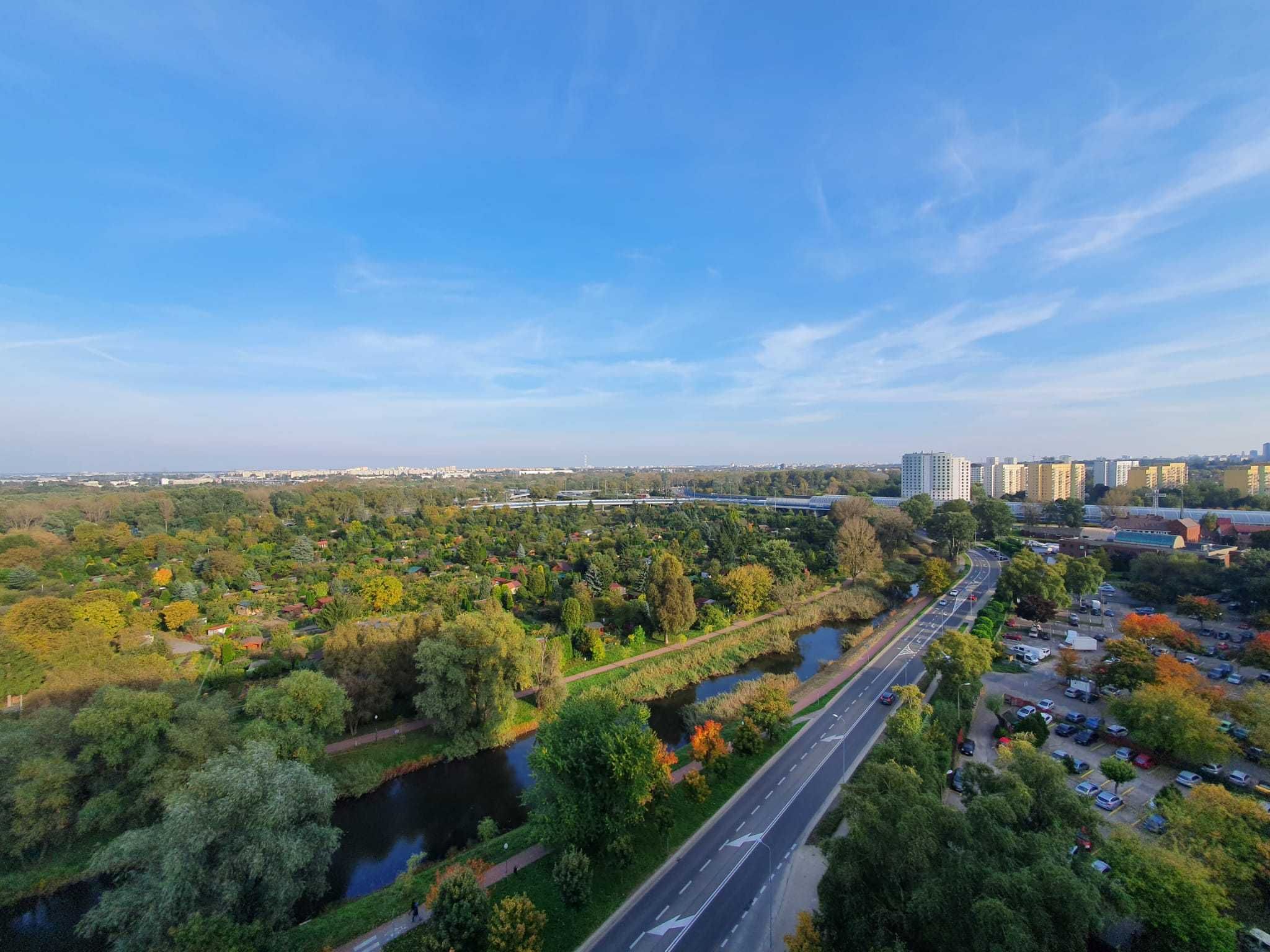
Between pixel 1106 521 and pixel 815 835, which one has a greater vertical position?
pixel 1106 521

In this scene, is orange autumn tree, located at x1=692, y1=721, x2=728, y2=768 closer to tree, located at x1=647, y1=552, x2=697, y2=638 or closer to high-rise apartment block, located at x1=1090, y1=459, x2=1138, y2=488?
tree, located at x1=647, y1=552, x2=697, y2=638

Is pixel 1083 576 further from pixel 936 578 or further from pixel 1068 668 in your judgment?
pixel 1068 668

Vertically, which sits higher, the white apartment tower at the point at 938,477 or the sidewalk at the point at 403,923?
the white apartment tower at the point at 938,477

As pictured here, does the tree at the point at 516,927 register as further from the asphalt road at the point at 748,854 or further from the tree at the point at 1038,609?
the tree at the point at 1038,609

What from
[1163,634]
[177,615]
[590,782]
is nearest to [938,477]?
[1163,634]

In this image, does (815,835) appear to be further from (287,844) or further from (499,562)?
(499,562)

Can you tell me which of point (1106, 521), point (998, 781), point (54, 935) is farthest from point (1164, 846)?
point (1106, 521)

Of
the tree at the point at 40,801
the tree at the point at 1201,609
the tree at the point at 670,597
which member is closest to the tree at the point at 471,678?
the tree at the point at 40,801
